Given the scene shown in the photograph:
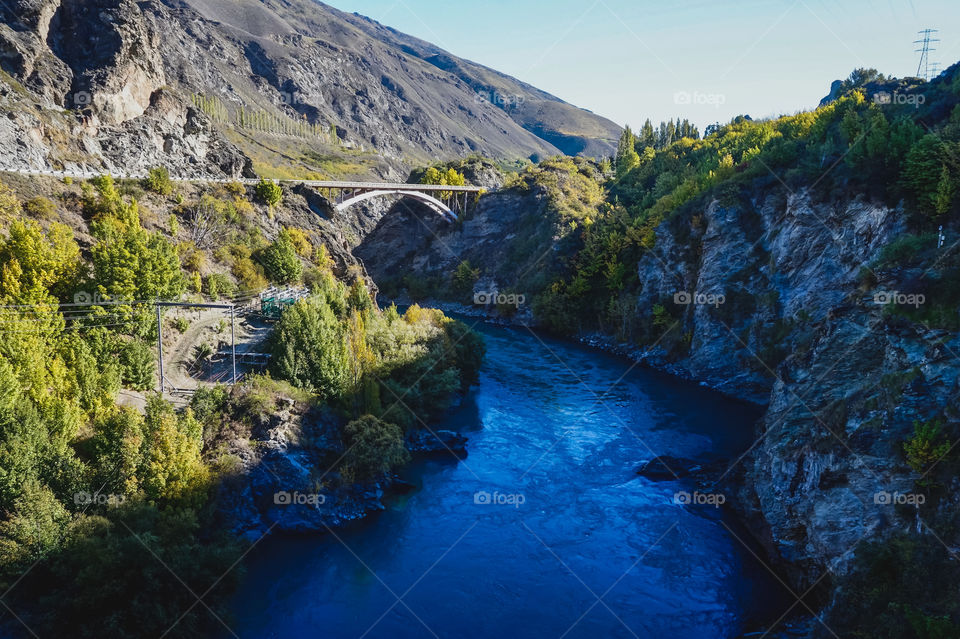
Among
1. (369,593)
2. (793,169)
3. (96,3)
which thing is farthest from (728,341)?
(96,3)

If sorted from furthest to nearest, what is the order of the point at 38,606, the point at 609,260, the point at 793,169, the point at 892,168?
1. the point at 609,260
2. the point at 793,169
3. the point at 892,168
4. the point at 38,606

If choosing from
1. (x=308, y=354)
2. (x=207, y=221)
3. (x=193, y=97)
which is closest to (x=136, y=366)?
(x=308, y=354)

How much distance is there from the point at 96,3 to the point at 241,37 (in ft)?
452

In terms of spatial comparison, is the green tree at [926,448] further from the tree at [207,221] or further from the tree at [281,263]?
the tree at [207,221]

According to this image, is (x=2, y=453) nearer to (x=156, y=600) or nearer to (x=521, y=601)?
(x=156, y=600)

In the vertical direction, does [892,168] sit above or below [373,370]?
above

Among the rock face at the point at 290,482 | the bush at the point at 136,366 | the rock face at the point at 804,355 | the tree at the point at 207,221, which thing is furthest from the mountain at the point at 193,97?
the rock face at the point at 804,355

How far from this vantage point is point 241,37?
157375 millimetres
